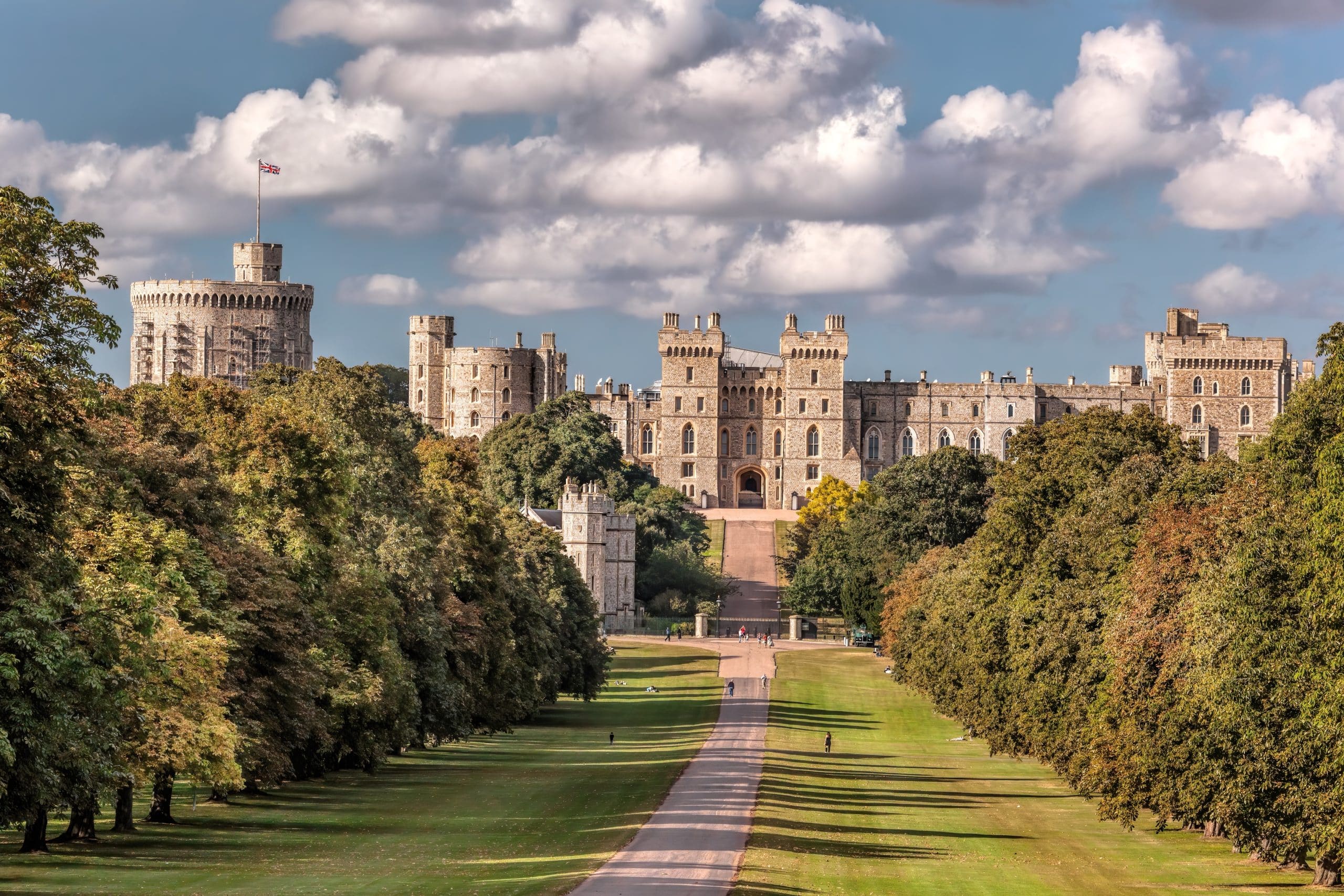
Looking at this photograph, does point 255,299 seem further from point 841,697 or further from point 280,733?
point 280,733

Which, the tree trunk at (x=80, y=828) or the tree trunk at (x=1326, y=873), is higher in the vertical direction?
the tree trunk at (x=80, y=828)

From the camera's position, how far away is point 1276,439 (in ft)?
87.2

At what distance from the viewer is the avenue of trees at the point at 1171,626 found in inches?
945

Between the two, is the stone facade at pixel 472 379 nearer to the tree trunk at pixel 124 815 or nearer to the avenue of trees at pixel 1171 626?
the avenue of trees at pixel 1171 626

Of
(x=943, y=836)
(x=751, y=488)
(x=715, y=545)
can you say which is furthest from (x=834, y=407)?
(x=943, y=836)

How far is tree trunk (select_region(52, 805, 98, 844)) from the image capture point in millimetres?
24641

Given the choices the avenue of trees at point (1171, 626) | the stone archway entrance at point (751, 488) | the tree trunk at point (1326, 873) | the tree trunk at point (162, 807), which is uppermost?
the stone archway entrance at point (751, 488)

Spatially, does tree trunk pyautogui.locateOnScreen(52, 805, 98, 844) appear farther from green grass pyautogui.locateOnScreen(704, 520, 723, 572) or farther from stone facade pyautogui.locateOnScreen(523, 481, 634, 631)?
green grass pyautogui.locateOnScreen(704, 520, 723, 572)

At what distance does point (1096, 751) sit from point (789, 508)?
9749 centimetres

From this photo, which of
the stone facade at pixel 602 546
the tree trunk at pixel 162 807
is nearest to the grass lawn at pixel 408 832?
the tree trunk at pixel 162 807

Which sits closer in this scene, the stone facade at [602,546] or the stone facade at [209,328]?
the stone facade at [602,546]

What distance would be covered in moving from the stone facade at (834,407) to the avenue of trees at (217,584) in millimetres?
74183

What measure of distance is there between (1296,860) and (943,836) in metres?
6.58

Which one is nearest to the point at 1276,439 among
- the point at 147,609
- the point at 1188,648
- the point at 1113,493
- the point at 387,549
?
the point at 1188,648
